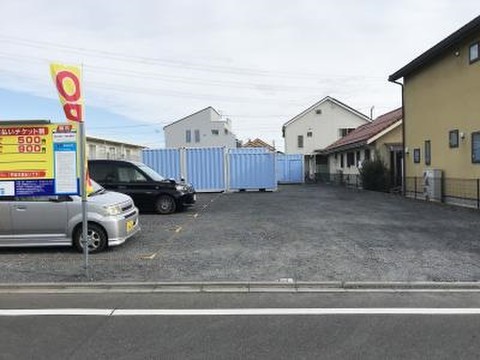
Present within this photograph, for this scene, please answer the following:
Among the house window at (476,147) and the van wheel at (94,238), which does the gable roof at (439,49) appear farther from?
the van wheel at (94,238)

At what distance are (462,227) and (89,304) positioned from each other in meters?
9.62

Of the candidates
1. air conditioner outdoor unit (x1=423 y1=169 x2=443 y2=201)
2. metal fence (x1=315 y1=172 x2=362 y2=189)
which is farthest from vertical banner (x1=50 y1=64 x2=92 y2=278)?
metal fence (x1=315 y1=172 x2=362 y2=189)

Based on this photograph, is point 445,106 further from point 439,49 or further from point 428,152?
point 428,152

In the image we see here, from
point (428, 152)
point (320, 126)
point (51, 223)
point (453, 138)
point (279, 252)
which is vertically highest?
point (320, 126)

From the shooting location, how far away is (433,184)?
2081 cm

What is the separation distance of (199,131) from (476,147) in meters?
54.1

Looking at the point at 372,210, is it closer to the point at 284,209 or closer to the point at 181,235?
the point at 284,209

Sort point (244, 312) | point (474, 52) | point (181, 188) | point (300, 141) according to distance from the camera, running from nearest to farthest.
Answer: point (244, 312) → point (181, 188) → point (474, 52) → point (300, 141)

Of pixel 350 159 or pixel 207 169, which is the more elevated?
pixel 350 159

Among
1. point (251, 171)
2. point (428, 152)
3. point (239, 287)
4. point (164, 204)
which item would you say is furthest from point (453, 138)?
point (239, 287)

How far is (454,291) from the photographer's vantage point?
733cm

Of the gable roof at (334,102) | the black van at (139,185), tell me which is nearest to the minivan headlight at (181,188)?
the black van at (139,185)
